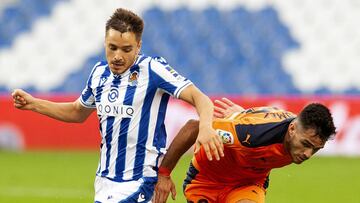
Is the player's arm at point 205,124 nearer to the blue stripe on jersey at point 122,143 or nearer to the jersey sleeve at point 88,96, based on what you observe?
the blue stripe on jersey at point 122,143

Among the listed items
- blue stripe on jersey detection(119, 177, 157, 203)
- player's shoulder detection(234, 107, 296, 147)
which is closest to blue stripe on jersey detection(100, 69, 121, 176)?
blue stripe on jersey detection(119, 177, 157, 203)

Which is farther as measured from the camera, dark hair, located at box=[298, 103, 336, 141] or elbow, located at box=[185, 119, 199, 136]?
elbow, located at box=[185, 119, 199, 136]

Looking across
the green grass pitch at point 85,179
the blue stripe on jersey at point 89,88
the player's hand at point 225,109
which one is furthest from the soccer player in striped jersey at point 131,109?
the green grass pitch at point 85,179

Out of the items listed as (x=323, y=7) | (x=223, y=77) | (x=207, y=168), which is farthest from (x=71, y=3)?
(x=207, y=168)

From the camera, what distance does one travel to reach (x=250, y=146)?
6.29 metres

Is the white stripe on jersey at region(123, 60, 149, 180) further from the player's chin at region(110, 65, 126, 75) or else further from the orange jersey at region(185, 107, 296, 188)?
the orange jersey at region(185, 107, 296, 188)

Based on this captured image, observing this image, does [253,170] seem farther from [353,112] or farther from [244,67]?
[244,67]

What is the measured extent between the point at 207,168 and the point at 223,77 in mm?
12107

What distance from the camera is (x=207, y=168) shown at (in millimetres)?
6875

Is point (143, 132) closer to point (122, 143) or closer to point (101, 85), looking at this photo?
point (122, 143)

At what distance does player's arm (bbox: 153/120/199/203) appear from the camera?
6188 mm

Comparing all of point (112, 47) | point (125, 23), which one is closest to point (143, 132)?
point (112, 47)

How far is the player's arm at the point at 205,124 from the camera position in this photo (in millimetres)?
5527

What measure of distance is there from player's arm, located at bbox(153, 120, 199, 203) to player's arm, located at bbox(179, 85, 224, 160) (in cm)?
39
